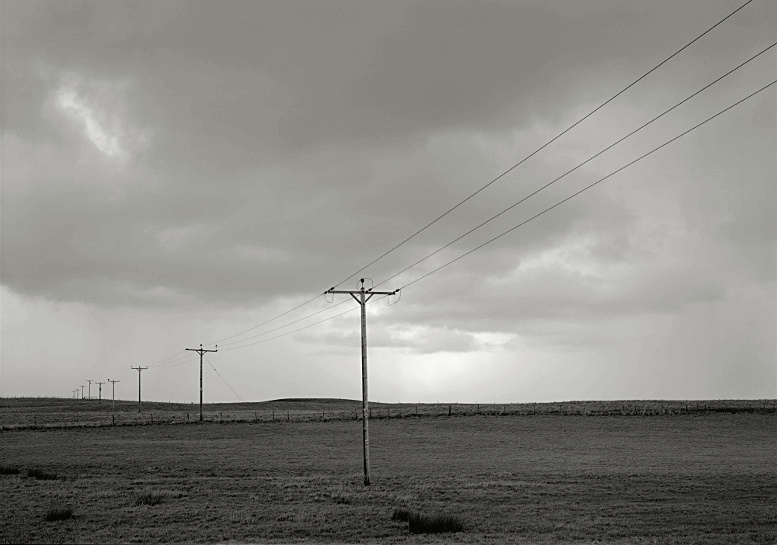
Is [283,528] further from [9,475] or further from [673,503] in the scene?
[9,475]

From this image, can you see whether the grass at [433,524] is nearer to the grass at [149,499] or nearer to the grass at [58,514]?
the grass at [149,499]

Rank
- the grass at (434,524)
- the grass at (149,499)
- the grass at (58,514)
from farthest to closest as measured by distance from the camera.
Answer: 1. the grass at (149,499)
2. the grass at (58,514)
3. the grass at (434,524)

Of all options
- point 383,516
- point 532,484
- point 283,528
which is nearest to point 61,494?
point 283,528

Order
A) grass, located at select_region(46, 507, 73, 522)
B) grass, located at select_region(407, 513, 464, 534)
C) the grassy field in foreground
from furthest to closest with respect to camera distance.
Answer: grass, located at select_region(46, 507, 73, 522) → grass, located at select_region(407, 513, 464, 534) → the grassy field in foreground

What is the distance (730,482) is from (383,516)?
21.3 m

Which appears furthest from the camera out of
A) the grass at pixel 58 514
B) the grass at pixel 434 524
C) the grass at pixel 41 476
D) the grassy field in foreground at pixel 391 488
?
the grass at pixel 41 476

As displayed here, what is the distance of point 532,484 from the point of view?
1441 inches

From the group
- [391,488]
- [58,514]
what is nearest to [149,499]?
[58,514]

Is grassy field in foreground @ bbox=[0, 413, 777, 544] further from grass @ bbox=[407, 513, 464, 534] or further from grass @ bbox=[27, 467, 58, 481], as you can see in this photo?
grass @ bbox=[27, 467, 58, 481]

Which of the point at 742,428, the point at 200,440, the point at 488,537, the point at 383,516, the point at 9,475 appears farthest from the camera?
the point at 742,428

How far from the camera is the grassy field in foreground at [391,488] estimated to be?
23609 millimetres

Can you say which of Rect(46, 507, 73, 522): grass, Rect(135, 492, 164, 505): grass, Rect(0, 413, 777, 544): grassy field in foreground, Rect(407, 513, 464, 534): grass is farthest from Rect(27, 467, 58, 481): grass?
Rect(407, 513, 464, 534): grass

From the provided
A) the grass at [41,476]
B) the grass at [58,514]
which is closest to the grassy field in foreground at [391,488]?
the grass at [58,514]

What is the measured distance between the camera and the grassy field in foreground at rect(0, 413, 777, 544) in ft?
77.5
